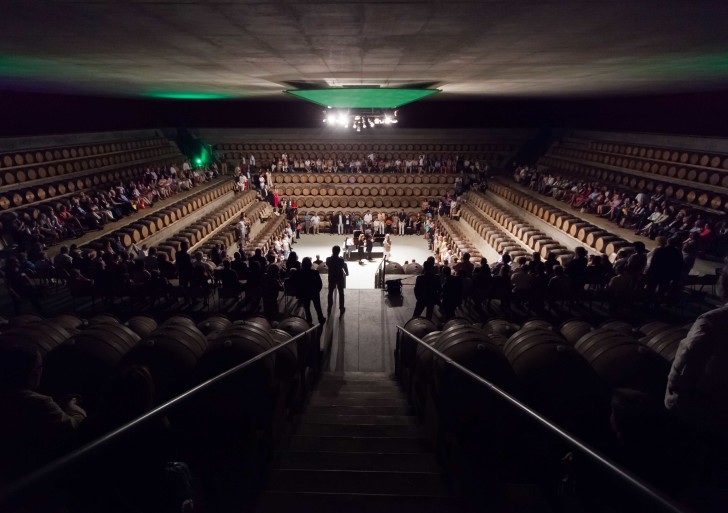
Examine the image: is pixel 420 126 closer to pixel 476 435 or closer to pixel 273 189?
pixel 273 189

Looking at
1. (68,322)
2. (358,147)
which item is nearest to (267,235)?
(358,147)

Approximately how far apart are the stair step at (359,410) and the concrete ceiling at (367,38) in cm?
408

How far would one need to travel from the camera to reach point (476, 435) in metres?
3.15

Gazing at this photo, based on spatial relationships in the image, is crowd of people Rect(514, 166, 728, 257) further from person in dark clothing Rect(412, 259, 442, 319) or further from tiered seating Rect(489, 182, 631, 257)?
person in dark clothing Rect(412, 259, 442, 319)

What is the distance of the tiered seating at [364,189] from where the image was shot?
76.2ft

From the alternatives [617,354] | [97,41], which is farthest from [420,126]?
[617,354]

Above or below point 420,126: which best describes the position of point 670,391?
below

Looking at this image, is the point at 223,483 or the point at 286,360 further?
the point at 286,360

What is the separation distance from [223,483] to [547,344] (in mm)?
2658

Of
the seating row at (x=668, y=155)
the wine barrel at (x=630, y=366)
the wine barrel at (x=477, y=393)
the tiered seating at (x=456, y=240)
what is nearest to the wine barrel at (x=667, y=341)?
the wine barrel at (x=630, y=366)

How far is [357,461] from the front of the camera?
3230 mm

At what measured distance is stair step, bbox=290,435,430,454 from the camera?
3.52m

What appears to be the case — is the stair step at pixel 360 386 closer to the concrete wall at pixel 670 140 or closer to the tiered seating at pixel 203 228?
the tiered seating at pixel 203 228

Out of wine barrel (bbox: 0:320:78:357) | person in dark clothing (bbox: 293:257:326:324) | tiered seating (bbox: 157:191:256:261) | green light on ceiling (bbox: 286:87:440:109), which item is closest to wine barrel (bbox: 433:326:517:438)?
→ wine barrel (bbox: 0:320:78:357)
